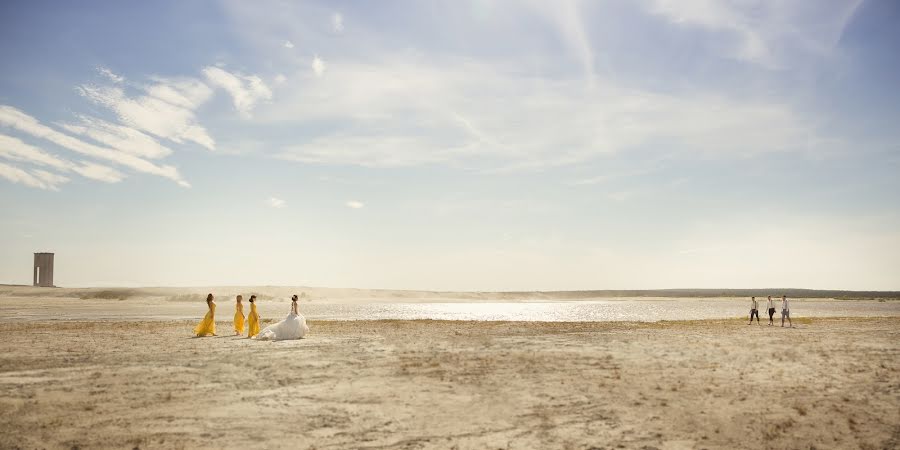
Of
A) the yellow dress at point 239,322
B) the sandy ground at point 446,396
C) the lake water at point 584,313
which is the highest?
the yellow dress at point 239,322

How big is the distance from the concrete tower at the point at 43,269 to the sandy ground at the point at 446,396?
156383mm

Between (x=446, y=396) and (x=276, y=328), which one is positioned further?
(x=276, y=328)

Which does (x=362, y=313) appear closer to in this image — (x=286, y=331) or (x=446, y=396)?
(x=286, y=331)

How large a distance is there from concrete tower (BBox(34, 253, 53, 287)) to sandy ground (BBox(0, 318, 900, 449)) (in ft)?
513

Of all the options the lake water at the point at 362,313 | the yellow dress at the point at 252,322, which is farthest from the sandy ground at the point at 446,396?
the lake water at the point at 362,313

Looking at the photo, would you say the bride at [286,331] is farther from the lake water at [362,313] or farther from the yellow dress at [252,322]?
the lake water at [362,313]

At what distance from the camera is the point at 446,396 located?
13906 millimetres

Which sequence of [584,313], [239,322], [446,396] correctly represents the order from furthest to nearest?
[584,313] → [239,322] → [446,396]

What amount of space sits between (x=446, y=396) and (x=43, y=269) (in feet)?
572

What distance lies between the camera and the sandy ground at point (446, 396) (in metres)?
11.0

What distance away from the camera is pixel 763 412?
1311 cm

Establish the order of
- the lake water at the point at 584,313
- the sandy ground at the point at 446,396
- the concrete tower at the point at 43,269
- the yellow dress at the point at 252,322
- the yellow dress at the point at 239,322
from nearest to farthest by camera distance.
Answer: the sandy ground at the point at 446,396 < the yellow dress at the point at 252,322 < the yellow dress at the point at 239,322 < the lake water at the point at 584,313 < the concrete tower at the point at 43,269

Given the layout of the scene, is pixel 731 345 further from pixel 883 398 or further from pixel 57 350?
pixel 57 350

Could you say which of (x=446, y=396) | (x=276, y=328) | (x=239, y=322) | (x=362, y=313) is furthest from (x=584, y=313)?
(x=446, y=396)
